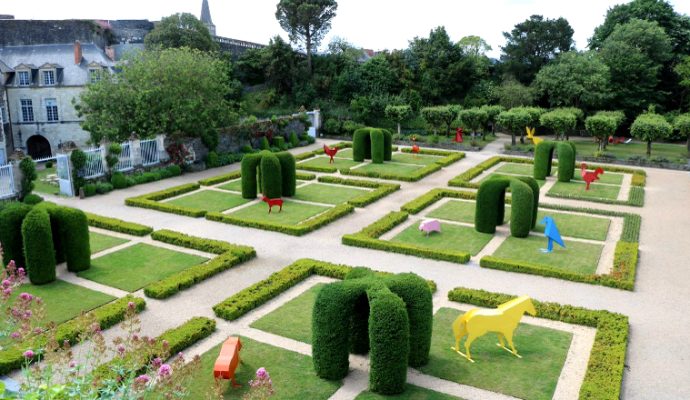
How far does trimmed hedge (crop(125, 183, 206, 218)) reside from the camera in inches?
954

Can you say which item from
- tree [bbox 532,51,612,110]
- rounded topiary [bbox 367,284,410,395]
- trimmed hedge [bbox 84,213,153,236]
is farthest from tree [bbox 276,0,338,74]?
rounded topiary [bbox 367,284,410,395]

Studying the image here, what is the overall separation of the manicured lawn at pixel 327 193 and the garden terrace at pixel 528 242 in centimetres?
353

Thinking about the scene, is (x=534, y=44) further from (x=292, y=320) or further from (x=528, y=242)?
(x=292, y=320)

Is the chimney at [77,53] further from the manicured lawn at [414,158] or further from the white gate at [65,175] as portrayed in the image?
the manicured lawn at [414,158]

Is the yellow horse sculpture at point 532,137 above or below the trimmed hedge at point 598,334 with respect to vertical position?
above

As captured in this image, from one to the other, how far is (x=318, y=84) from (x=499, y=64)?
18.5 m

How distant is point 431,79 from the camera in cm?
5572

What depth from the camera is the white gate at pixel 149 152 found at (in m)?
32.3

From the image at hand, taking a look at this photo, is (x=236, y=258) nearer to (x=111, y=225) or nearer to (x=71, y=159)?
(x=111, y=225)

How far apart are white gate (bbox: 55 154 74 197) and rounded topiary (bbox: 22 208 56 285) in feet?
39.2

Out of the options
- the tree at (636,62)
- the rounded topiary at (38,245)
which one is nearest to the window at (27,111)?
the rounded topiary at (38,245)

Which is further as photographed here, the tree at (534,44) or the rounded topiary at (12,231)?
the tree at (534,44)

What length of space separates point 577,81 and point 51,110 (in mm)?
42395

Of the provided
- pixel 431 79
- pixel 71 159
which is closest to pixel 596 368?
pixel 71 159
